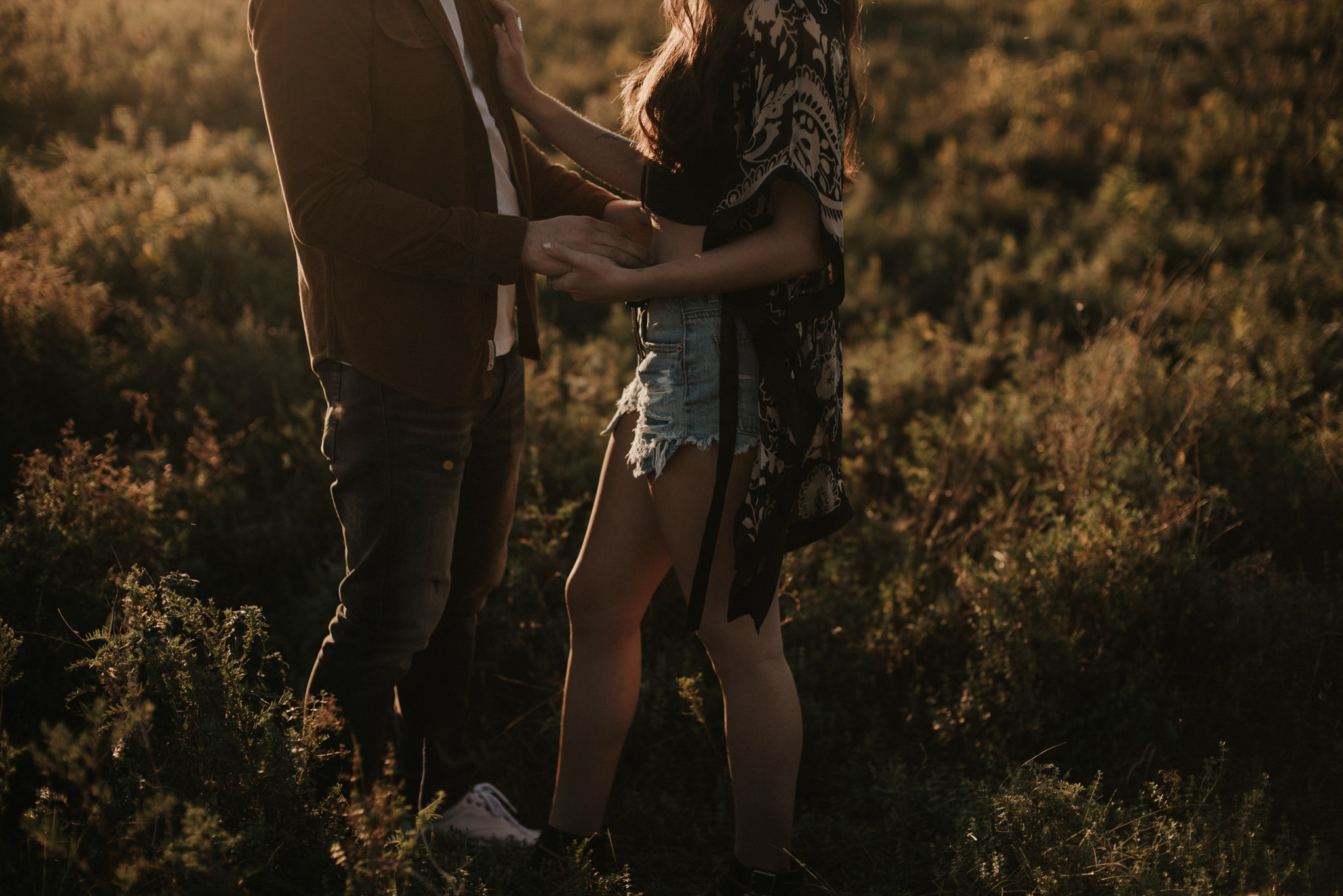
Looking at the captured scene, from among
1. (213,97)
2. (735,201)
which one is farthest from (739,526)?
(213,97)

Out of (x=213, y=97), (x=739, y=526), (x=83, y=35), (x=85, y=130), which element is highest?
(x=83, y=35)

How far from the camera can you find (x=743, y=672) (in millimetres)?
2154

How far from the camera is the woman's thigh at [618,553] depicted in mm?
2219

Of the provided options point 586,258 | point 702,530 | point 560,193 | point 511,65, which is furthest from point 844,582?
point 511,65

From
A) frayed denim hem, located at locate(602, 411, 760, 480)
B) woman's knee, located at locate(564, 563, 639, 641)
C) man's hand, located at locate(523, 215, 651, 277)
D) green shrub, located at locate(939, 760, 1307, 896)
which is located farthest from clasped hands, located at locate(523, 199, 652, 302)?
green shrub, located at locate(939, 760, 1307, 896)

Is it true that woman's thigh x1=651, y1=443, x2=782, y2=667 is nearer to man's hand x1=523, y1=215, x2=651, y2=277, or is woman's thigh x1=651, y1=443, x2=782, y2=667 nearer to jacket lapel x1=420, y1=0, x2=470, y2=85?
man's hand x1=523, y1=215, x2=651, y2=277

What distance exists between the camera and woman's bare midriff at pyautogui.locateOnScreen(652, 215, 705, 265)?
2.04 meters

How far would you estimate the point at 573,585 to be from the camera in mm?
2311

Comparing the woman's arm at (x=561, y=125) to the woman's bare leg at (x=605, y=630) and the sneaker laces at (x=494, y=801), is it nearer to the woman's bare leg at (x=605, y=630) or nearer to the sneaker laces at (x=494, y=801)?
the woman's bare leg at (x=605, y=630)

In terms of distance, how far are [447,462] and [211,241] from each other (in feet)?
15.5

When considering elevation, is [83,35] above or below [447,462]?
above

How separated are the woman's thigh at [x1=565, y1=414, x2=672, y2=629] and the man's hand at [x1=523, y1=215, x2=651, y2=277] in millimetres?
399

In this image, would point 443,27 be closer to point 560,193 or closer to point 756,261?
point 560,193

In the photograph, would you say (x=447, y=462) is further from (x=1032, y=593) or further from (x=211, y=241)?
(x=211, y=241)
